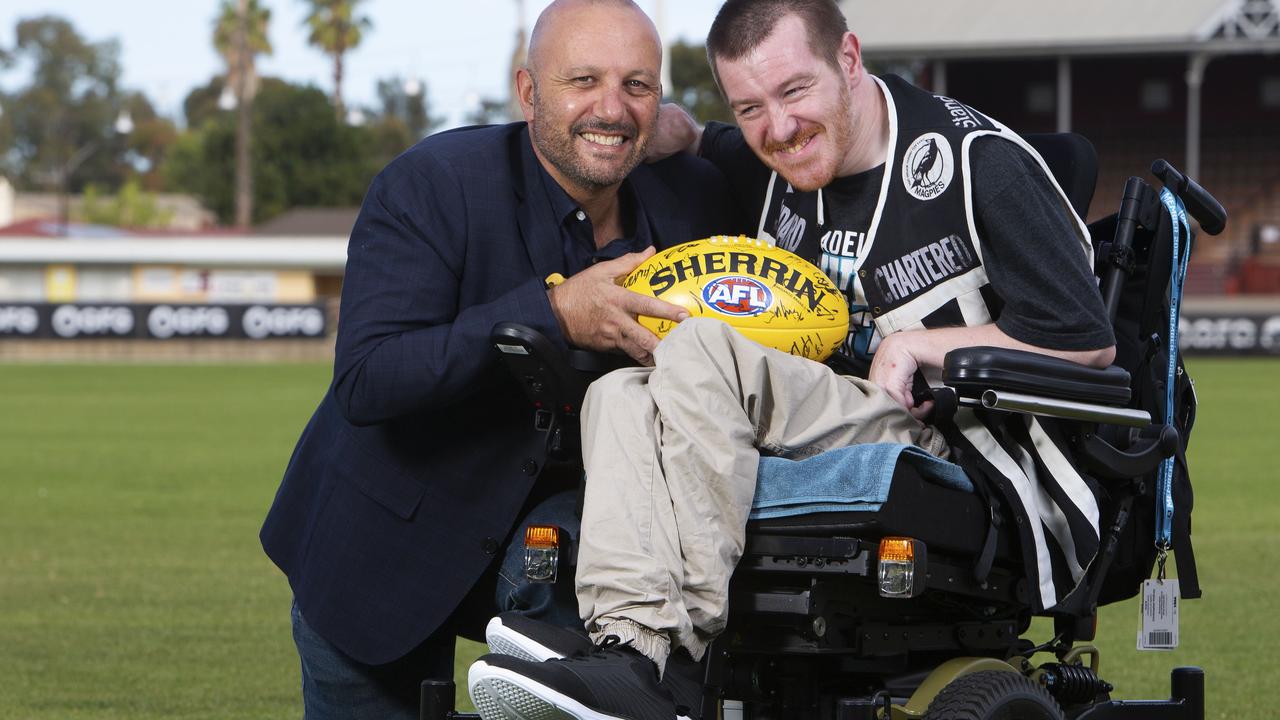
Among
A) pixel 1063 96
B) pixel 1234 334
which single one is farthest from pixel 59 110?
pixel 1234 334

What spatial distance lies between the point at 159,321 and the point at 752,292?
→ 3994 centimetres

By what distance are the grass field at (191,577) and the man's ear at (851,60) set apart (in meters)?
3.38

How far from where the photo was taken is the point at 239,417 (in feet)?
74.7

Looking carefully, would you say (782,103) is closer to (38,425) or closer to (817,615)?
(817,615)

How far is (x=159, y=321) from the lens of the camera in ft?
138

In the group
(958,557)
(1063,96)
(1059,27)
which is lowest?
(958,557)

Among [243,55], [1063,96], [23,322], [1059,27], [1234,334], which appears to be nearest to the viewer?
[1234,334]

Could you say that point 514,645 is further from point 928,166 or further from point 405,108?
point 405,108

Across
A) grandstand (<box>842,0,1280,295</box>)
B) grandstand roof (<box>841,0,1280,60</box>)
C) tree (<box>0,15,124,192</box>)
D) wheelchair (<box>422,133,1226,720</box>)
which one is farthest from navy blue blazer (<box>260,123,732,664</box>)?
tree (<box>0,15,124,192</box>)

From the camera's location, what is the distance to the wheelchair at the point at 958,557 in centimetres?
343

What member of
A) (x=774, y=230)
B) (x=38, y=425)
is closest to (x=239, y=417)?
(x=38, y=425)

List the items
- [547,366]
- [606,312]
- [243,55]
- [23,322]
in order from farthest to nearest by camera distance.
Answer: [243,55], [23,322], [606,312], [547,366]

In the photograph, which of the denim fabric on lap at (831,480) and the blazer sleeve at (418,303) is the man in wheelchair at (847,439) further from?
the blazer sleeve at (418,303)

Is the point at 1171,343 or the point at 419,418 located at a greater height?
the point at 1171,343
